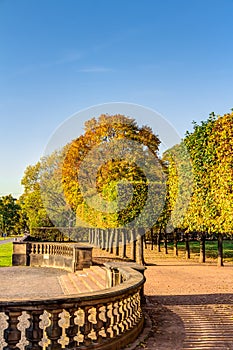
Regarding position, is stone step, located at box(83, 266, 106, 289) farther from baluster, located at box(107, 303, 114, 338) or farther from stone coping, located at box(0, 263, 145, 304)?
baluster, located at box(107, 303, 114, 338)

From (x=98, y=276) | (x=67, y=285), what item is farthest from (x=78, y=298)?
(x=67, y=285)

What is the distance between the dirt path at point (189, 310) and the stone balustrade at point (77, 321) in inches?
28.3

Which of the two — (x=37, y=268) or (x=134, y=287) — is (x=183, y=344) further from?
(x=37, y=268)

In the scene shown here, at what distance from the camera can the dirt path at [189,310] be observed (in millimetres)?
8891

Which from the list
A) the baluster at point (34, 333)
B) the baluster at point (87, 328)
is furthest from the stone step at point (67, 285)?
the baluster at point (34, 333)

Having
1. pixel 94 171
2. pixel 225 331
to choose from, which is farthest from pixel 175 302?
pixel 94 171

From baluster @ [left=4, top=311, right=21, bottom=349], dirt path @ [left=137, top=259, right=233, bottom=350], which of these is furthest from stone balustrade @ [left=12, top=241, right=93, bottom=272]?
baluster @ [left=4, top=311, right=21, bottom=349]

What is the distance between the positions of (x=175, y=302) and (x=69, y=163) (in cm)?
3024

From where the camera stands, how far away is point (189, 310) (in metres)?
12.5

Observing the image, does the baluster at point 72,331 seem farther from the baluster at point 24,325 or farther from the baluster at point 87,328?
the baluster at point 24,325

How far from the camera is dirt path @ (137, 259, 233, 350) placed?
8891mm

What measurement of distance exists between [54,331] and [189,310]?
655 centimetres

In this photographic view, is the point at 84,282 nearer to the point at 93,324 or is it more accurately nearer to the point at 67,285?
the point at 67,285

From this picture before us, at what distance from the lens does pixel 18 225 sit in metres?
87.4
